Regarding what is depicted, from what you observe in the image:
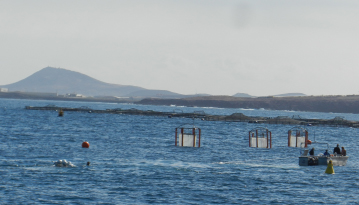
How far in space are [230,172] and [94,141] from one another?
3568 cm

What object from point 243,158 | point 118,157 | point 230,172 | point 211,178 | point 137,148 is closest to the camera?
point 211,178

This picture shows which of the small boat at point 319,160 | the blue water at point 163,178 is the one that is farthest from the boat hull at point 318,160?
the blue water at point 163,178

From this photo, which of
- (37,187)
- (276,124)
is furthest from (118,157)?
(276,124)

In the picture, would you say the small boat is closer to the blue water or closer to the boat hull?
the boat hull

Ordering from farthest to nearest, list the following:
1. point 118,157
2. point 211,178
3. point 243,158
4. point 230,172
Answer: point 243,158
point 118,157
point 230,172
point 211,178

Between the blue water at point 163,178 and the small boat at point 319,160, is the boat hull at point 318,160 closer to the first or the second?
the small boat at point 319,160

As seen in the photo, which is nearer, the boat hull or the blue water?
the blue water

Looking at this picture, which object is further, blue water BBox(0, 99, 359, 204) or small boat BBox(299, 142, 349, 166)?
small boat BBox(299, 142, 349, 166)

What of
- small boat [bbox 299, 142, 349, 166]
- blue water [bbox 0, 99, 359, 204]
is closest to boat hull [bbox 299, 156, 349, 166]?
small boat [bbox 299, 142, 349, 166]

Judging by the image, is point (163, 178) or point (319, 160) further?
point (319, 160)

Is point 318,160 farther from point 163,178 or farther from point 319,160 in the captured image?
point 163,178

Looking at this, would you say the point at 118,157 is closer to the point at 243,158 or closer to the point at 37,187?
the point at 243,158

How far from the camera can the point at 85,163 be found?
53344mm

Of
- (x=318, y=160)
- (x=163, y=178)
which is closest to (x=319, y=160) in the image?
(x=318, y=160)
